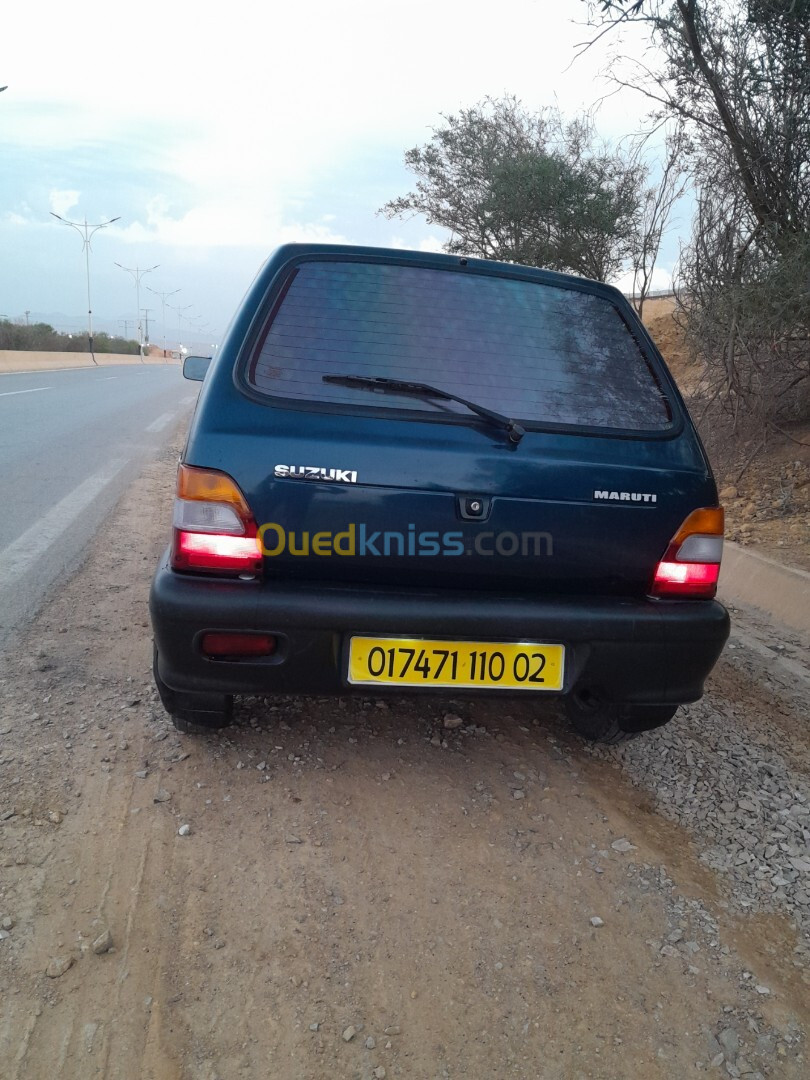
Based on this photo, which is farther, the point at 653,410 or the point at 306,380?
the point at 653,410

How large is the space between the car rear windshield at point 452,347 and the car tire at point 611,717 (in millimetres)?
938

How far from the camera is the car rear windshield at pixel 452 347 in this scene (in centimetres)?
246

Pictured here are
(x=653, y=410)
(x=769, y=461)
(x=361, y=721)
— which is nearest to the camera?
(x=653, y=410)

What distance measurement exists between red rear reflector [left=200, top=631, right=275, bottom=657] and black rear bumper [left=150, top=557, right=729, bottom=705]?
0.02 meters

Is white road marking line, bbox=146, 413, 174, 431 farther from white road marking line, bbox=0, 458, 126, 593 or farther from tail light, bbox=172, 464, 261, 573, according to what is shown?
tail light, bbox=172, 464, 261, 573

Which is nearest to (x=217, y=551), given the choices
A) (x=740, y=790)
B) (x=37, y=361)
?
(x=740, y=790)

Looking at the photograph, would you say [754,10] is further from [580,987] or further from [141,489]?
[580,987]

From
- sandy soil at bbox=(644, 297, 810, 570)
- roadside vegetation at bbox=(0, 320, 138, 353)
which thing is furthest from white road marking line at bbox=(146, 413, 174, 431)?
roadside vegetation at bbox=(0, 320, 138, 353)

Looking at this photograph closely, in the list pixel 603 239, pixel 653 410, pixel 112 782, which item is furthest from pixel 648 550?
pixel 603 239

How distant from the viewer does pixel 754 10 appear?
662cm

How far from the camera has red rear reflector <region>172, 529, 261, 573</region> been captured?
7.66 feet

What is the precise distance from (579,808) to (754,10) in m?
7.00

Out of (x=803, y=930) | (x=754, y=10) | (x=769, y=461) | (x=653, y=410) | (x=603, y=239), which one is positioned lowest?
(x=803, y=930)

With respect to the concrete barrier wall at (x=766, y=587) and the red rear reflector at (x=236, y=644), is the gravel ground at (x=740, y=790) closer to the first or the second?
the concrete barrier wall at (x=766, y=587)
